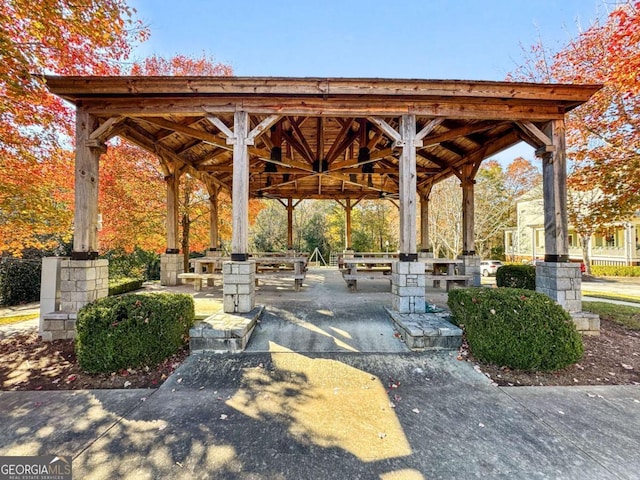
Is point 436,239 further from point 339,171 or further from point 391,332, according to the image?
point 391,332

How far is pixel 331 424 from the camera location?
101 inches

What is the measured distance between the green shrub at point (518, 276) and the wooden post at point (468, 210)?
1.18m

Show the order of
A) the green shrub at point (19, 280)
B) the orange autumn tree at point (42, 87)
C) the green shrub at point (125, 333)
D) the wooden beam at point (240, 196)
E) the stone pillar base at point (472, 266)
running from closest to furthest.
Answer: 1. the green shrub at point (125, 333)
2. the orange autumn tree at point (42, 87)
3. the wooden beam at point (240, 196)
4. the stone pillar base at point (472, 266)
5. the green shrub at point (19, 280)

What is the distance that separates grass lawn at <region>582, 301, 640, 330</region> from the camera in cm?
538

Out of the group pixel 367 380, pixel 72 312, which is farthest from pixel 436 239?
pixel 72 312

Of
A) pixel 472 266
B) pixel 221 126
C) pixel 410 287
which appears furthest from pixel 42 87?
pixel 472 266

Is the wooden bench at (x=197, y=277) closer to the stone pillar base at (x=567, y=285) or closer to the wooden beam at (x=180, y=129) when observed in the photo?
the wooden beam at (x=180, y=129)

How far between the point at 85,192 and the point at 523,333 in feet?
24.2

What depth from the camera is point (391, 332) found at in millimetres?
4613

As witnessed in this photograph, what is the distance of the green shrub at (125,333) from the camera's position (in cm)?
348

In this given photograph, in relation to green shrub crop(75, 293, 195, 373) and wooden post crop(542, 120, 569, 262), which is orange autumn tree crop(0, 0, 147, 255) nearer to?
green shrub crop(75, 293, 195, 373)

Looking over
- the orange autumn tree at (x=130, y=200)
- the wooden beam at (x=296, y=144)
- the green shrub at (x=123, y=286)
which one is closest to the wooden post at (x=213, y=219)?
the orange autumn tree at (x=130, y=200)

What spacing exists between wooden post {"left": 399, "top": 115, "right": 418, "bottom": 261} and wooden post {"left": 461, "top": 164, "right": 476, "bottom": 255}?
4.12 m

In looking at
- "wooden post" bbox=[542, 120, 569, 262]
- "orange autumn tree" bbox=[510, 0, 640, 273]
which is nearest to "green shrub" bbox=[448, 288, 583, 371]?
"wooden post" bbox=[542, 120, 569, 262]
